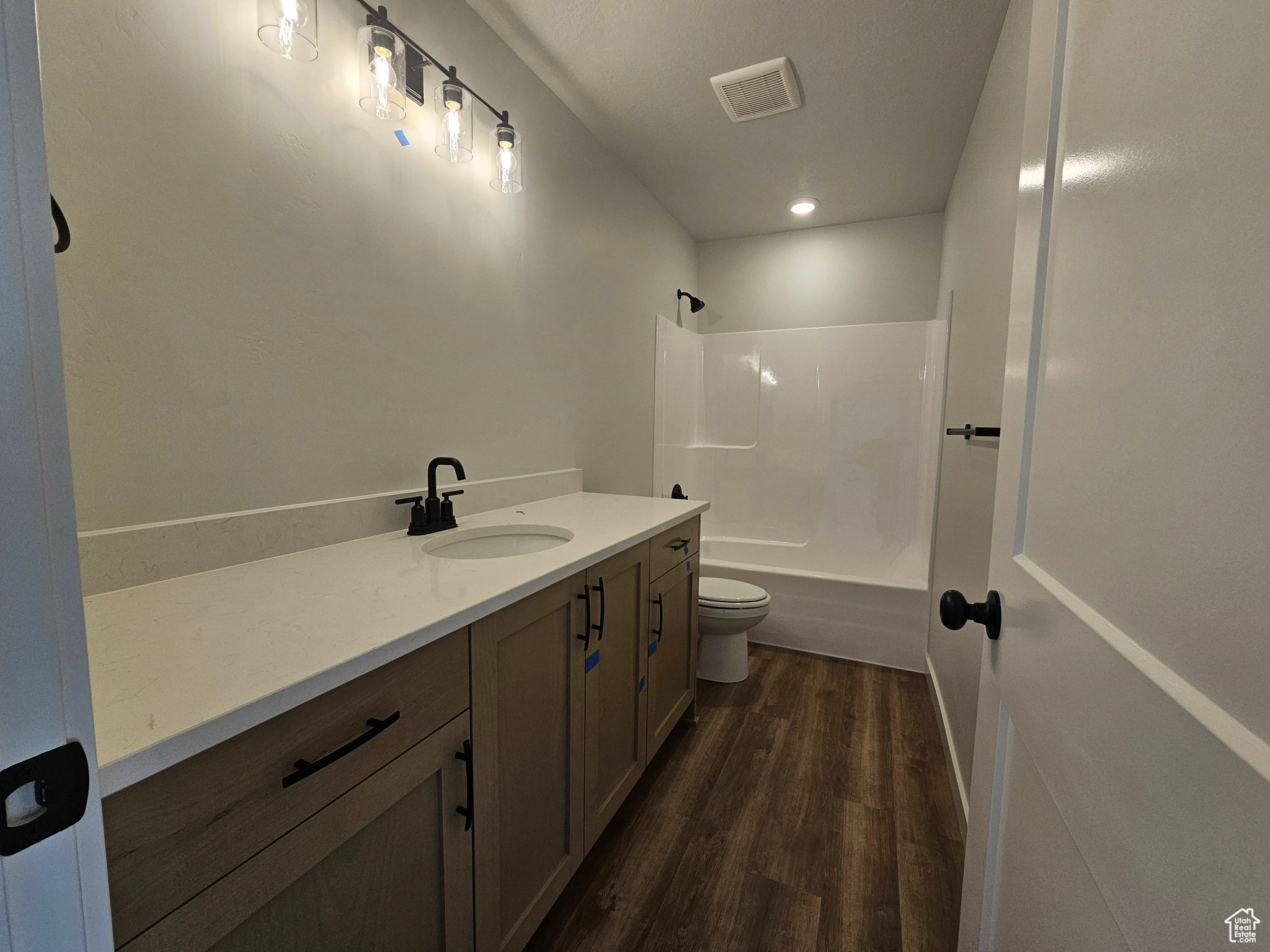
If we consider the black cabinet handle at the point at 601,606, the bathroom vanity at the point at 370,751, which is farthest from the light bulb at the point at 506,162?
the black cabinet handle at the point at 601,606

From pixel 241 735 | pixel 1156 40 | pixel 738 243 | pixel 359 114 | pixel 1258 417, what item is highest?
pixel 738 243

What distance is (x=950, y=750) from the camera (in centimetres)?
181

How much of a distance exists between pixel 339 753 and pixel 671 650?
1263mm

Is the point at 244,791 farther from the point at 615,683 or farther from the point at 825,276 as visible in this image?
the point at 825,276

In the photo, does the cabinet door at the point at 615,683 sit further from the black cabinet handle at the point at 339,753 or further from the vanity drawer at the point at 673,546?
the black cabinet handle at the point at 339,753

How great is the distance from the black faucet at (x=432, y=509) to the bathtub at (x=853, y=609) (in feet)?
5.87

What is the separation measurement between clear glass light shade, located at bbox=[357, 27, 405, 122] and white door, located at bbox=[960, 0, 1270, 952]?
130cm

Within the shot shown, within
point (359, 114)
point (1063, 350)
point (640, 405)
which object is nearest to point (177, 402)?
point (359, 114)

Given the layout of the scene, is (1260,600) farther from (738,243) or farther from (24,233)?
(738,243)

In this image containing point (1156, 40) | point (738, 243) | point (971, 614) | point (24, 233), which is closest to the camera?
point (24, 233)

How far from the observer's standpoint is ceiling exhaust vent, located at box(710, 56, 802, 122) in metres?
1.82

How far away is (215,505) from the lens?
1.02 meters

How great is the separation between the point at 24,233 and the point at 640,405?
2528 mm

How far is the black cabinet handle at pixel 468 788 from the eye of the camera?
2.81 ft
